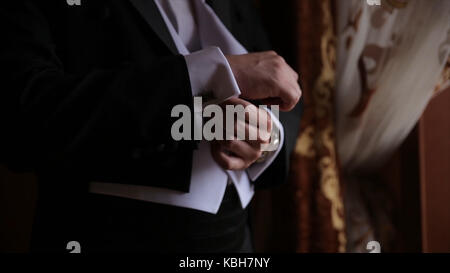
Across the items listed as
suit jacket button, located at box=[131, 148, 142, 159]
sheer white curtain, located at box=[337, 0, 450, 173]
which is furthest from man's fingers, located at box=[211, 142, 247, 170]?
sheer white curtain, located at box=[337, 0, 450, 173]

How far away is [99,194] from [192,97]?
0.72 feet

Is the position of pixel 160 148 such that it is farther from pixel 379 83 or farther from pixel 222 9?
pixel 379 83

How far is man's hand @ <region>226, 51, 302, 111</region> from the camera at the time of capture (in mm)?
489

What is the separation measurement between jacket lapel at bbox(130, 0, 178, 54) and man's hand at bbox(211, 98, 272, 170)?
0.48 ft

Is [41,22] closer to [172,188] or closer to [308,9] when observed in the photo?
[172,188]

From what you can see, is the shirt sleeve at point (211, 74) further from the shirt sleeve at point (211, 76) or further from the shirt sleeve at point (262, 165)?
the shirt sleeve at point (262, 165)

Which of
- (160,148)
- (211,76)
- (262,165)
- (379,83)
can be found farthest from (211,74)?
(379,83)

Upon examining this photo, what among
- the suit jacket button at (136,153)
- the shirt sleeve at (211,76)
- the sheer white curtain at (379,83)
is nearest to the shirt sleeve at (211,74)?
the shirt sleeve at (211,76)

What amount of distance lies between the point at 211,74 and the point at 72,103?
176 millimetres

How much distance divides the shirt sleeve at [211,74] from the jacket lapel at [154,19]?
0.07 m

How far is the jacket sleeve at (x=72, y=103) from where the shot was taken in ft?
1.45

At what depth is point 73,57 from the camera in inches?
20.2

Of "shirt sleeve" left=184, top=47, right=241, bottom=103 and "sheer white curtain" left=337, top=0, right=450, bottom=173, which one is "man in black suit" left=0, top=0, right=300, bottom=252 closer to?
"shirt sleeve" left=184, top=47, right=241, bottom=103
